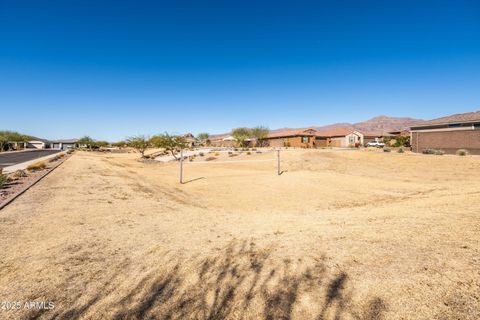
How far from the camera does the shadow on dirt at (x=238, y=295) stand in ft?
12.0

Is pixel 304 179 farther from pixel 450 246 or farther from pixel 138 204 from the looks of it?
pixel 450 246

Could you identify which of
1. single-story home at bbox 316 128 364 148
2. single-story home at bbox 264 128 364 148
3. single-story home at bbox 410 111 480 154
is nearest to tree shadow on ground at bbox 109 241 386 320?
single-story home at bbox 410 111 480 154

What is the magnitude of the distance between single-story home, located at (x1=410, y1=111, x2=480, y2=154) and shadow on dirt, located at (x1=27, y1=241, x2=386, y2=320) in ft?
130

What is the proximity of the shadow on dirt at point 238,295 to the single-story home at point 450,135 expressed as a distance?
39488mm

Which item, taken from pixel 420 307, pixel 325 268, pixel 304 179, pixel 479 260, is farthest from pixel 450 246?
pixel 304 179

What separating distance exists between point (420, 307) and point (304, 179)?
1665 centimetres

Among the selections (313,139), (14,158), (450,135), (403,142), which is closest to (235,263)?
(450,135)

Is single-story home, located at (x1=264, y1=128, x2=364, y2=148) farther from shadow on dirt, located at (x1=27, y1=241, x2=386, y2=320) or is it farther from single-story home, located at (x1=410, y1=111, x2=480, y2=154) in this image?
shadow on dirt, located at (x1=27, y1=241, x2=386, y2=320)

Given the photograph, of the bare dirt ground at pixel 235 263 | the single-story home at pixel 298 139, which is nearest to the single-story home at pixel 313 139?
the single-story home at pixel 298 139

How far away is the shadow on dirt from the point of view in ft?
12.0

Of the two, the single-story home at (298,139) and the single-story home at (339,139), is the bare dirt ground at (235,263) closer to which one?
the single-story home at (298,139)

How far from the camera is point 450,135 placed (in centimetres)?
3466

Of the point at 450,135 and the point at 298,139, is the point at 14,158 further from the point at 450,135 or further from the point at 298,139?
the point at 450,135

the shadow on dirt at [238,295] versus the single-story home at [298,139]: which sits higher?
the single-story home at [298,139]
